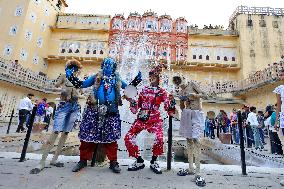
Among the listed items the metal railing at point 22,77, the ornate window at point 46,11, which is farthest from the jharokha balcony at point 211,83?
the ornate window at point 46,11

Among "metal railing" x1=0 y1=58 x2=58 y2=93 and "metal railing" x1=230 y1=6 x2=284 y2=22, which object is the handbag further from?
"metal railing" x1=230 y1=6 x2=284 y2=22

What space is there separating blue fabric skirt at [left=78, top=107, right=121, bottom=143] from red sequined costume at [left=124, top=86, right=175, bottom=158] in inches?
12.1

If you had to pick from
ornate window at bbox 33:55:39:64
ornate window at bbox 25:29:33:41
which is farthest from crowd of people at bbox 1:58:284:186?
ornate window at bbox 33:55:39:64

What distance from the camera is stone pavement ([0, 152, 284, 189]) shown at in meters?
2.99

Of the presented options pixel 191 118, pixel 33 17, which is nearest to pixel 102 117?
pixel 191 118

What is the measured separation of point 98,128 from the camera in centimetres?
390

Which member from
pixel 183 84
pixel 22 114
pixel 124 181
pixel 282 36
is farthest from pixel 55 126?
pixel 282 36

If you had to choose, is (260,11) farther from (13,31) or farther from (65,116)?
(65,116)

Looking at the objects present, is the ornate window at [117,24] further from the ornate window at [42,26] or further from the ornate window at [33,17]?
the ornate window at [33,17]

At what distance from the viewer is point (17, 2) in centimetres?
2892

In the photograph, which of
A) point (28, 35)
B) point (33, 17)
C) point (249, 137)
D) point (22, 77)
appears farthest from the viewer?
point (33, 17)

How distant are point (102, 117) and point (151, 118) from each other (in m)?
0.88

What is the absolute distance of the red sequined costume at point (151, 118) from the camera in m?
4.09

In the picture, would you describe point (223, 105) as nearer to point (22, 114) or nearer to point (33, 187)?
point (22, 114)
